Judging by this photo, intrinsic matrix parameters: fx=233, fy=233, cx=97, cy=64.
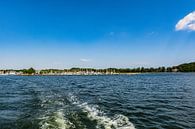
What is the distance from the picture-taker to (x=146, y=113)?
19688 millimetres

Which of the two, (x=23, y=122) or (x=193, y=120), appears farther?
(x=193, y=120)

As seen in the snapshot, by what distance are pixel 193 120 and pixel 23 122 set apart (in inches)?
471

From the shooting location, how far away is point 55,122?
15.2 meters

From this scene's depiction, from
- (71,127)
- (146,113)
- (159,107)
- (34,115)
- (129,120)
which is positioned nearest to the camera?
(71,127)

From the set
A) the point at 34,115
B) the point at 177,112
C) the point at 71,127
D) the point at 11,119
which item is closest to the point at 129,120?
the point at 71,127

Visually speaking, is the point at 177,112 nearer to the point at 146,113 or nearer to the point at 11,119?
the point at 146,113

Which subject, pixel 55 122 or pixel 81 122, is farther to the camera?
pixel 81 122

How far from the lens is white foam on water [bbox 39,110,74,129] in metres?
14.2

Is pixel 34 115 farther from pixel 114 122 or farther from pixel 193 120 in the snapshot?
pixel 193 120

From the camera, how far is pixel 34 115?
18.0 meters

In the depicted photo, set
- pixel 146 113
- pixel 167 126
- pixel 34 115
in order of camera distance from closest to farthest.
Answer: pixel 167 126
pixel 34 115
pixel 146 113

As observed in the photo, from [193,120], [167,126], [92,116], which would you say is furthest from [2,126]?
[193,120]

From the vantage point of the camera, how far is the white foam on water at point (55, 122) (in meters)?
14.2

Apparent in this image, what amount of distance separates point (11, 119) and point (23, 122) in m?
1.64
